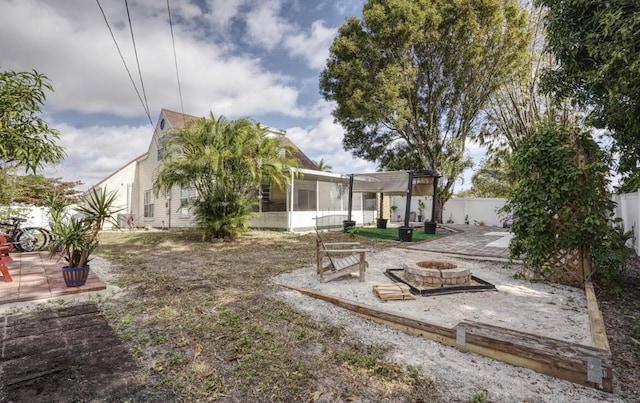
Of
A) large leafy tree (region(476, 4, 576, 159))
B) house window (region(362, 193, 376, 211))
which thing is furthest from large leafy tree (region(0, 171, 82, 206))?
large leafy tree (region(476, 4, 576, 159))

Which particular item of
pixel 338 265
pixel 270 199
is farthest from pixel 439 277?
pixel 270 199

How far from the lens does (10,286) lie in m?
4.82

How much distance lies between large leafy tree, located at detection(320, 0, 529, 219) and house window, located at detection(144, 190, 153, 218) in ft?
42.6

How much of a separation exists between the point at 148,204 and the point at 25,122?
674 inches

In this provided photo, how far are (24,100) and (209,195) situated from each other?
6.65m

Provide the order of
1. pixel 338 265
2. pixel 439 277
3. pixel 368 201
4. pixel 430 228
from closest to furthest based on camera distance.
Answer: pixel 439 277 → pixel 338 265 → pixel 430 228 → pixel 368 201

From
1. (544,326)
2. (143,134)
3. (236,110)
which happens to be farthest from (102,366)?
(143,134)

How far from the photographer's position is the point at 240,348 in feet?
9.57

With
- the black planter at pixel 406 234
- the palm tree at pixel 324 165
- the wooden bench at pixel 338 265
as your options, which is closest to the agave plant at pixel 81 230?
the wooden bench at pixel 338 265

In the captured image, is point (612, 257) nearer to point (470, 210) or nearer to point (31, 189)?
point (470, 210)

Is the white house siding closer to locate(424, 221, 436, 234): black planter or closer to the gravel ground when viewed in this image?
locate(424, 221, 436, 234): black planter

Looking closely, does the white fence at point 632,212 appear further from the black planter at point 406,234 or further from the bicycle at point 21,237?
the bicycle at point 21,237

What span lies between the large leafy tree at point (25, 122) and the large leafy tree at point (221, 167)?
5.40 metres

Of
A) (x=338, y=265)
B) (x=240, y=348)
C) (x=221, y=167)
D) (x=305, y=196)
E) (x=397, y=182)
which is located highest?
(x=221, y=167)
